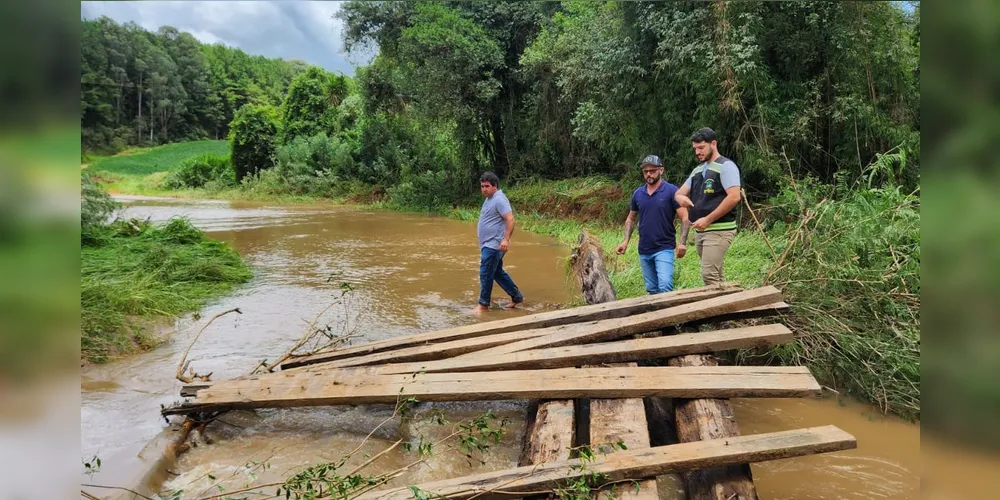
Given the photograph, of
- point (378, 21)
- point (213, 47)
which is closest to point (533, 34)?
point (378, 21)

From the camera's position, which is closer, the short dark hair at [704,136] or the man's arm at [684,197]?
the short dark hair at [704,136]

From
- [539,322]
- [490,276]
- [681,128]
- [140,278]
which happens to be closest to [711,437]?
[539,322]

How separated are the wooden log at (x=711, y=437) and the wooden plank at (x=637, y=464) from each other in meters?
0.10

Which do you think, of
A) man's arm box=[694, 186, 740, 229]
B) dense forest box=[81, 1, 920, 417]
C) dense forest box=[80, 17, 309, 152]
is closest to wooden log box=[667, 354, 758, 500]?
dense forest box=[81, 1, 920, 417]

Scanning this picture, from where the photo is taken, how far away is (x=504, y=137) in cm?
2053

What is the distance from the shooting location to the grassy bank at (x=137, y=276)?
5.57 meters

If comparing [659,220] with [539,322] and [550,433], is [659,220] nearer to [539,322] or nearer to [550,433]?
[539,322]

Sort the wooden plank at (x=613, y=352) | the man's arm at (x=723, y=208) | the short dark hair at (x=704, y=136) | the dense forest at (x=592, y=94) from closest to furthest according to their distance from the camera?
the wooden plank at (x=613, y=352)
the man's arm at (x=723, y=208)
the short dark hair at (x=704, y=136)
the dense forest at (x=592, y=94)

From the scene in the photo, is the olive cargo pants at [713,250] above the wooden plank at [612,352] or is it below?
above

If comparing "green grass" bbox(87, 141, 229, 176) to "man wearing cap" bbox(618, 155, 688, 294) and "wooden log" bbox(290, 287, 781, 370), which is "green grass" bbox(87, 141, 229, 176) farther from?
"man wearing cap" bbox(618, 155, 688, 294)

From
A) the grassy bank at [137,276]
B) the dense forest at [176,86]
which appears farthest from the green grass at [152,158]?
the grassy bank at [137,276]

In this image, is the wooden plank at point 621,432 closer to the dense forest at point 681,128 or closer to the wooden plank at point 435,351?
the wooden plank at point 435,351

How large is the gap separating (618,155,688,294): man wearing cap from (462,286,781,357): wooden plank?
1147mm
